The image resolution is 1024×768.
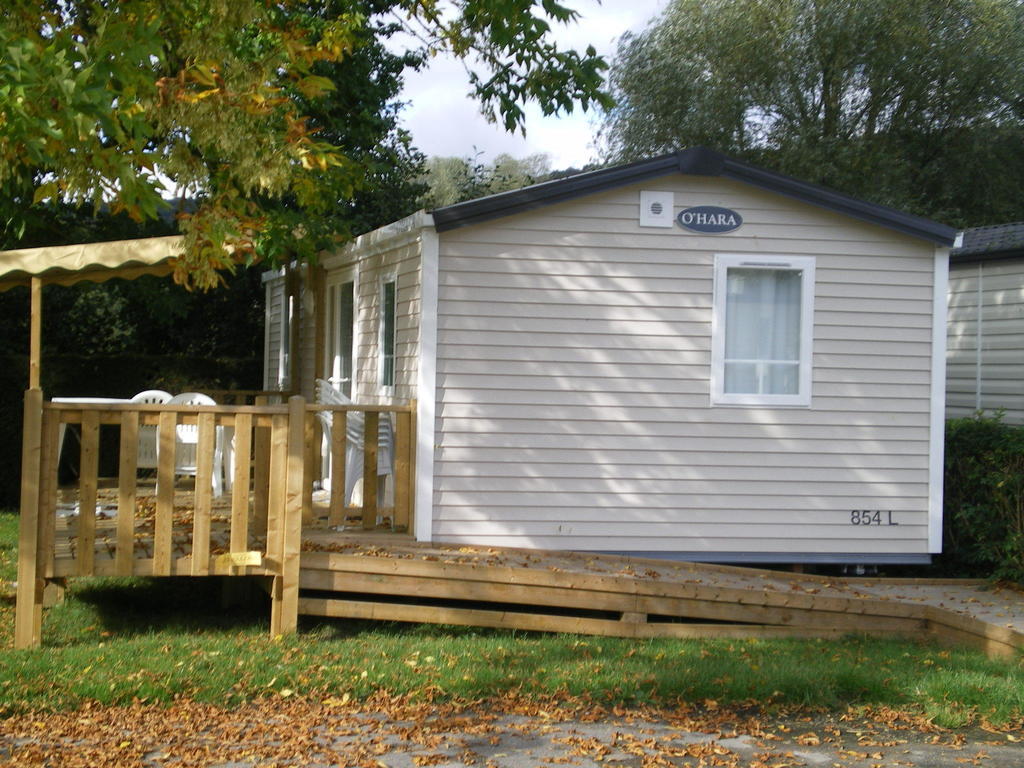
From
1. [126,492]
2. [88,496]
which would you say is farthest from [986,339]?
[88,496]

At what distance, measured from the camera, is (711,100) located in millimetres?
22359

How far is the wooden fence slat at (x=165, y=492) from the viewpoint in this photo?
6.84 metres

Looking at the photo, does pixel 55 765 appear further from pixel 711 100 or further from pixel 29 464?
pixel 711 100

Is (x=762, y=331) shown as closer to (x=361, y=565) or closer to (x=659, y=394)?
(x=659, y=394)

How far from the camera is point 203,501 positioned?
6906mm

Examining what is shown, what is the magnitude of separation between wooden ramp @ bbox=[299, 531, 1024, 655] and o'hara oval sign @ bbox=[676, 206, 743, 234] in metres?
2.57

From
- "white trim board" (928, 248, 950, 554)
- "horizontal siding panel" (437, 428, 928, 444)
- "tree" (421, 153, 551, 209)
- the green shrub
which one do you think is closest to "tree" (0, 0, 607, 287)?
"horizontal siding panel" (437, 428, 928, 444)

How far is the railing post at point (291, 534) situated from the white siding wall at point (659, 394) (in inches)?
67.6

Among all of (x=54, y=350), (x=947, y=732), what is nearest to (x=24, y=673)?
(x=947, y=732)

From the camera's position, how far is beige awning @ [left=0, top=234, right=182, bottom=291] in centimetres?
768

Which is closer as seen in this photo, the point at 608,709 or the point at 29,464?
the point at 608,709

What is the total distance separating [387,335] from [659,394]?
2411mm

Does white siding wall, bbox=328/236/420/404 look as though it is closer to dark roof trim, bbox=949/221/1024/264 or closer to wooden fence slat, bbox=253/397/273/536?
wooden fence slat, bbox=253/397/273/536

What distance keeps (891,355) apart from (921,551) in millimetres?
1534
